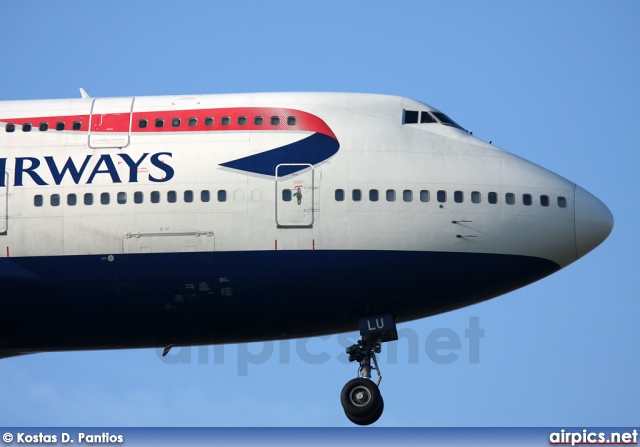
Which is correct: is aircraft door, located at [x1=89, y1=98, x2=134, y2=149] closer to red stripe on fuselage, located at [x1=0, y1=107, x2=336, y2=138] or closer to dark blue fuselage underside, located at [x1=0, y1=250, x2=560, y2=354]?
red stripe on fuselage, located at [x1=0, y1=107, x2=336, y2=138]

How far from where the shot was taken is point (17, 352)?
5647 centimetres

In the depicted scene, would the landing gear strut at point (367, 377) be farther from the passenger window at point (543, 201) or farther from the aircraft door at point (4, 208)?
the aircraft door at point (4, 208)

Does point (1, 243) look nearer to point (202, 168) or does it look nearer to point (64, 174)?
point (64, 174)

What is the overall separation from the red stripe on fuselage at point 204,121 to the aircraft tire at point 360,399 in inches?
298

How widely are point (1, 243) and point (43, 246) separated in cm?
126

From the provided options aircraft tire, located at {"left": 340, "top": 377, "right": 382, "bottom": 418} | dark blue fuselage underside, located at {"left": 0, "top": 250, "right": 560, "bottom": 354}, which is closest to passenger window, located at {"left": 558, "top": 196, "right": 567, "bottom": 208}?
dark blue fuselage underside, located at {"left": 0, "top": 250, "right": 560, "bottom": 354}

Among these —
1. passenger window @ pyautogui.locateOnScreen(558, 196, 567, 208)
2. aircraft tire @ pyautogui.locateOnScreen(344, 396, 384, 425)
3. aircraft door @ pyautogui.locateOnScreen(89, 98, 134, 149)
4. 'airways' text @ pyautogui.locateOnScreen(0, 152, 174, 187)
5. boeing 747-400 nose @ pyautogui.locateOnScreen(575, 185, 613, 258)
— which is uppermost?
aircraft door @ pyautogui.locateOnScreen(89, 98, 134, 149)

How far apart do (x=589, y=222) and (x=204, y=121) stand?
39.3 feet

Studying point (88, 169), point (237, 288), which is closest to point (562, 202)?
point (237, 288)

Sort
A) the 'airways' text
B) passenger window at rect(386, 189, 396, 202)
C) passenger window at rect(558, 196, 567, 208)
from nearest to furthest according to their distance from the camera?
passenger window at rect(386, 189, 396, 202), the 'airways' text, passenger window at rect(558, 196, 567, 208)

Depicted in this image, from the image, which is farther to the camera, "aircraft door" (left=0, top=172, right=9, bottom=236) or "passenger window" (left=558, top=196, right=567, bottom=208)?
"passenger window" (left=558, top=196, right=567, bottom=208)

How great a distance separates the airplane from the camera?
51.5 metres

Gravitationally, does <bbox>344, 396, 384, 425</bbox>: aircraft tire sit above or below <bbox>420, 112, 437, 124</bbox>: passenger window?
below

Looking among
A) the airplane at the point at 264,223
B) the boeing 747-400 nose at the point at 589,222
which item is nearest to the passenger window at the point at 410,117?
the airplane at the point at 264,223
